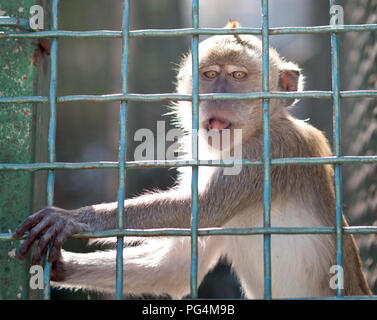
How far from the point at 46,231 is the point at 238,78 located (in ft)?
6.26

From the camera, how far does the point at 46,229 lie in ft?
8.34

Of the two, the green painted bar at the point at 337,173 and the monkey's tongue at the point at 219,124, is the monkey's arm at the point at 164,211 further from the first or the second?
the green painted bar at the point at 337,173

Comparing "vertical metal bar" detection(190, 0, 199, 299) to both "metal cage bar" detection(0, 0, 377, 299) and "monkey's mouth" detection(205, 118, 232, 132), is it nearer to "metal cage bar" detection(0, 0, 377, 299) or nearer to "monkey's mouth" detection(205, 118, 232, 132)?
"metal cage bar" detection(0, 0, 377, 299)

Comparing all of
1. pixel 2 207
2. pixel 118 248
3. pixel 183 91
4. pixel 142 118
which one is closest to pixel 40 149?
pixel 2 207

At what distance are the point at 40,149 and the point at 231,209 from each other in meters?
1.16

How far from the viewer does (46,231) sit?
2527 mm

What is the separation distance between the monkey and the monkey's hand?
0.20 feet

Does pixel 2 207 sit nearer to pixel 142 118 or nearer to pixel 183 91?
pixel 183 91

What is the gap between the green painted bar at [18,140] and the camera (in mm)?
2461

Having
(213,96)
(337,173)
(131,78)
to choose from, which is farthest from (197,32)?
(131,78)

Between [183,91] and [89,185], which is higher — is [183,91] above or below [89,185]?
above

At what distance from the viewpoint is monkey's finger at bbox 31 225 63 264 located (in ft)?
7.99

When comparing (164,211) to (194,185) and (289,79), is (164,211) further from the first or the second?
(289,79)

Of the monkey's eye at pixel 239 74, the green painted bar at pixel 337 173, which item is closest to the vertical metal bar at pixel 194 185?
the green painted bar at pixel 337 173
